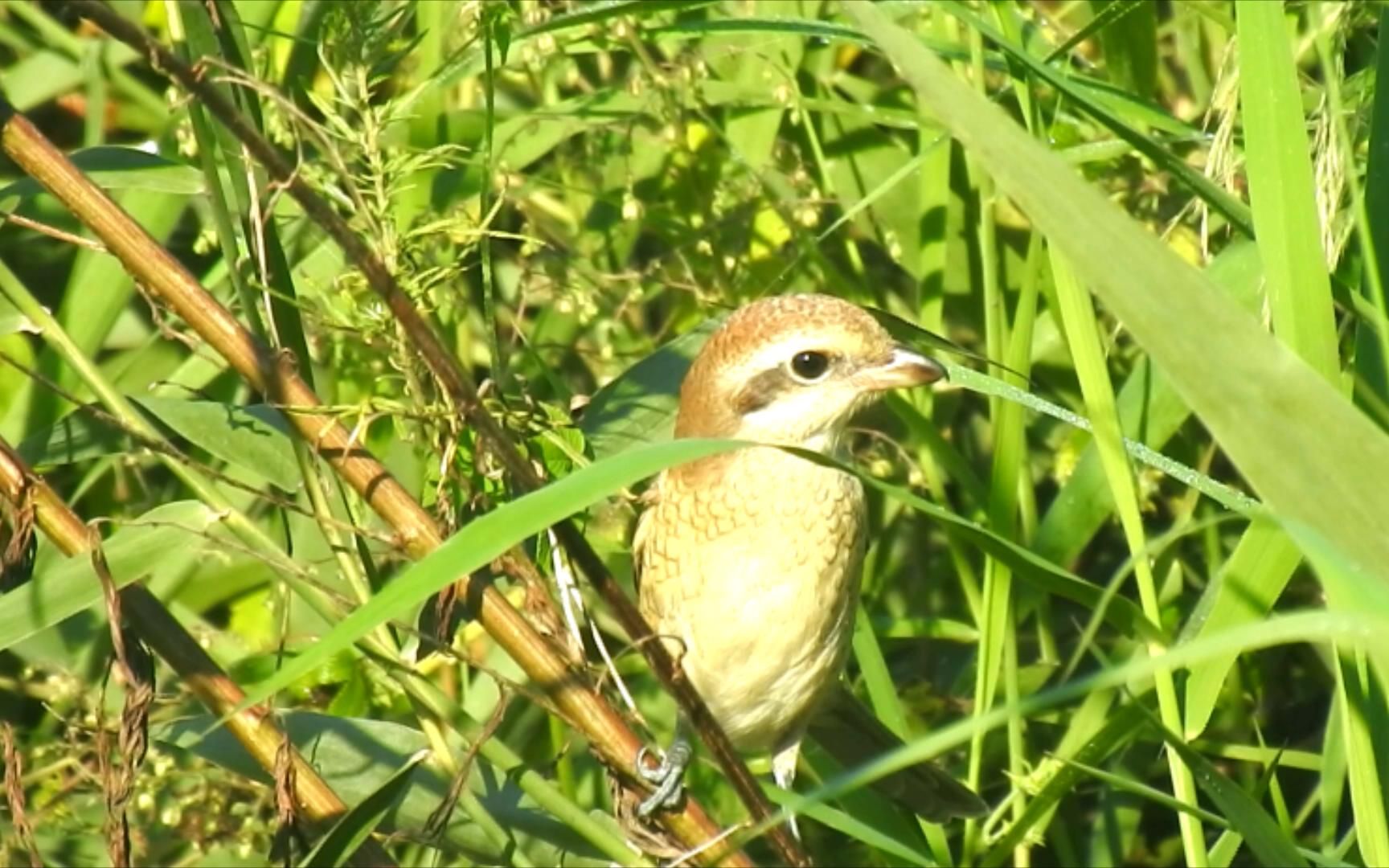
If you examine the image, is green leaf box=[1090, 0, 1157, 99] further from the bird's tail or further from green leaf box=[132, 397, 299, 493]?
green leaf box=[132, 397, 299, 493]

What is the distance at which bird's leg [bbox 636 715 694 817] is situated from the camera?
218cm

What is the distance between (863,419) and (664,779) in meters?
1.33

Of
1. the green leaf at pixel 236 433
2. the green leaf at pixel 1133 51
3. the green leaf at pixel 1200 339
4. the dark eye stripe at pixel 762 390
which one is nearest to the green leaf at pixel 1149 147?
the green leaf at pixel 1200 339

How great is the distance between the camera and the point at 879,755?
119 inches

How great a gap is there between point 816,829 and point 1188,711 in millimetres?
1296

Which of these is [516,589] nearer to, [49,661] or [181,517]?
[49,661]

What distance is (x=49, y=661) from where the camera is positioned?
3.16 meters

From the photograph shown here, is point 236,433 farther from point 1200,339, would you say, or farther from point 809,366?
point 1200,339

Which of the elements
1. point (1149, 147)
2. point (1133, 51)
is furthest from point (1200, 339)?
point (1133, 51)

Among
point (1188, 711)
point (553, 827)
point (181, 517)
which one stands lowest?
point (553, 827)

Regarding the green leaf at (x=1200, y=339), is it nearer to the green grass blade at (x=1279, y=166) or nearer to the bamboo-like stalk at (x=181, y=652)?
the green grass blade at (x=1279, y=166)

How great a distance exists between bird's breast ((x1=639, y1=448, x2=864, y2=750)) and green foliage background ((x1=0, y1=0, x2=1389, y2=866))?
12 cm

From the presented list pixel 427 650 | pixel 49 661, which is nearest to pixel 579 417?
pixel 427 650

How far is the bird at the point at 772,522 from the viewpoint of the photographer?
260 centimetres
